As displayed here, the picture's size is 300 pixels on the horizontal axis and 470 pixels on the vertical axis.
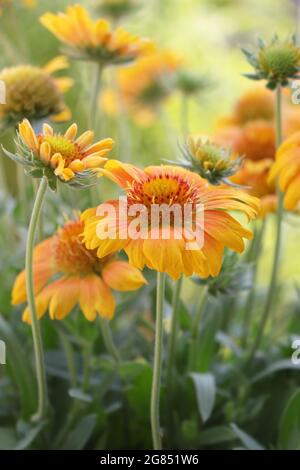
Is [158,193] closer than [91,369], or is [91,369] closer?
[158,193]

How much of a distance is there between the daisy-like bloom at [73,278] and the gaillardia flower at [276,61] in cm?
20

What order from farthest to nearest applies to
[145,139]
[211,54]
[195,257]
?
[211,54], [145,139], [195,257]

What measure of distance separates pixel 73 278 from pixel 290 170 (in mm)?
196

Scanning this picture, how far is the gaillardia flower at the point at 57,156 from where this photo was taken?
450 millimetres

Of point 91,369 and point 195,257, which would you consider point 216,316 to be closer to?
point 91,369

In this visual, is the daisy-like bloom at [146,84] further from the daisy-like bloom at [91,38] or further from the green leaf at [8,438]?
the green leaf at [8,438]

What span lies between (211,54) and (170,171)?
1524 mm

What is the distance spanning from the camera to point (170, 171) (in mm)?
518

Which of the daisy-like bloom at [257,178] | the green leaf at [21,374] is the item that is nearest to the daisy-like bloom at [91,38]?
→ the daisy-like bloom at [257,178]

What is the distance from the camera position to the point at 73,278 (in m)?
0.58

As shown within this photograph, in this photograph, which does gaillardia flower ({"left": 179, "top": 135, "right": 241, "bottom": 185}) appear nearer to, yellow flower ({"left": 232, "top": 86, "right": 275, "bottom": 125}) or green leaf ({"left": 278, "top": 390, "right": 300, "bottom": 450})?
green leaf ({"left": 278, "top": 390, "right": 300, "bottom": 450})

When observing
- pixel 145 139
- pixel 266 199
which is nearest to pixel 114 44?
pixel 266 199

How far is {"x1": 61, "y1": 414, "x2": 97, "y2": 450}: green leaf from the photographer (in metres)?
0.62

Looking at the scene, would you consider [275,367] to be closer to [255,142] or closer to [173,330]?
[173,330]
